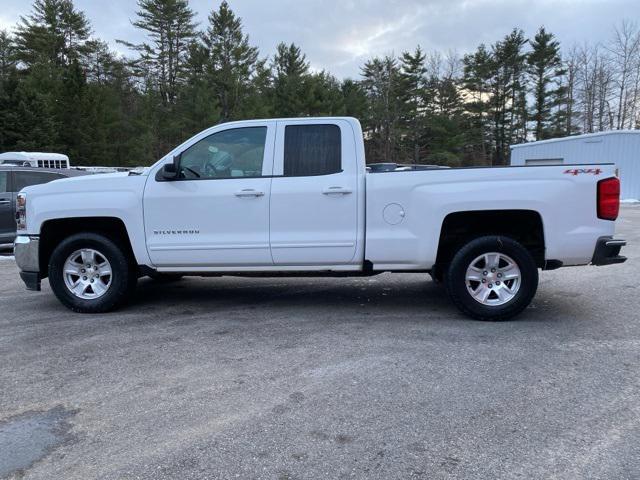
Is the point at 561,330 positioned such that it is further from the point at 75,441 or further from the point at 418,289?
the point at 75,441

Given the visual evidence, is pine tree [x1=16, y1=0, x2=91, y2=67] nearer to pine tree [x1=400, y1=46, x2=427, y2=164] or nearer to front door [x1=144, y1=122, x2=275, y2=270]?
pine tree [x1=400, y1=46, x2=427, y2=164]

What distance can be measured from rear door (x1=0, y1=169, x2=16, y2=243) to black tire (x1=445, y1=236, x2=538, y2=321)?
346 inches

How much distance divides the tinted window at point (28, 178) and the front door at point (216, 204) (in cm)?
633

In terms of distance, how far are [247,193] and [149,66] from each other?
4434 centimetres

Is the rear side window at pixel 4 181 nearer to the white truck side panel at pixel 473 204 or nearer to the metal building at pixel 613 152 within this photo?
the white truck side panel at pixel 473 204

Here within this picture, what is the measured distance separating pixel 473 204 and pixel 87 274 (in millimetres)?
4191

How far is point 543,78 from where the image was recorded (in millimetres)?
50688

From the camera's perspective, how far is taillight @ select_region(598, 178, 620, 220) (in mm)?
4820

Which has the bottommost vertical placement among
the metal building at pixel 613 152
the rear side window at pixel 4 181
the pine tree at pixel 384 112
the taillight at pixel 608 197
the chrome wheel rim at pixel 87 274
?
the chrome wheel rim at pixel 87 274

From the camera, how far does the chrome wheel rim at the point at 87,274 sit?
557 cm

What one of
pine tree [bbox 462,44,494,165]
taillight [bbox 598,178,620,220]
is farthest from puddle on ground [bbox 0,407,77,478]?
pine tree [bbox 462,44,494,165]

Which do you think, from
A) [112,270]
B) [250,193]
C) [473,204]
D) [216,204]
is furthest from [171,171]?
[473,204]

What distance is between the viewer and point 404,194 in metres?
5.02

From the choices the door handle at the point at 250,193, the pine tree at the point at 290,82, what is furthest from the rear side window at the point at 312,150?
the pine tree at the point at 290,82
